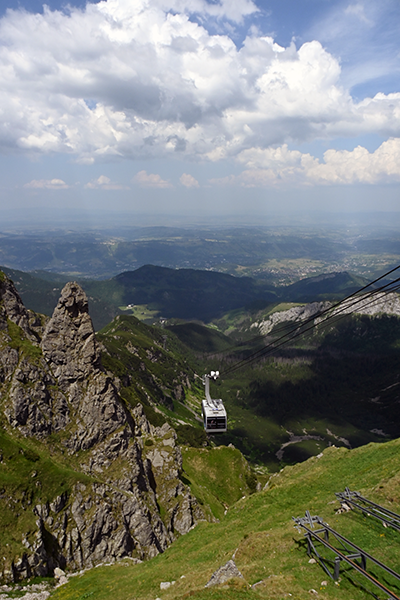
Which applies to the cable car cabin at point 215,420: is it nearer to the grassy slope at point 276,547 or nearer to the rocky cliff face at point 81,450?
the rocky cliff face at point 81,450

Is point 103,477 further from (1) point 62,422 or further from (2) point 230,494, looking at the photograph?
(2) point 230,494

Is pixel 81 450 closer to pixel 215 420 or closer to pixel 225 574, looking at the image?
pixel 215 420

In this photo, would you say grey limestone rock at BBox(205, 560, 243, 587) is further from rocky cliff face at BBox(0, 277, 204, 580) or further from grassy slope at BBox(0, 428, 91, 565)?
rocky cliff face at BBox(0, 277, 204, 580)

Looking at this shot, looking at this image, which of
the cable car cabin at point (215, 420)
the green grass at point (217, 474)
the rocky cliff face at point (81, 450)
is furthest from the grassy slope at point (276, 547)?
the green grass at point (217, 474)

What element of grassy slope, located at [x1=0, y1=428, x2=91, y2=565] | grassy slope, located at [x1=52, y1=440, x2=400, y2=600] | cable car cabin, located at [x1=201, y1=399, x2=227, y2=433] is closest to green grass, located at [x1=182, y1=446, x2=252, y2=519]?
cable car cabin, located at [x1=201, y1=399, x2=227, y2=433]

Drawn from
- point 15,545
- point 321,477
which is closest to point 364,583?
point 321,477
